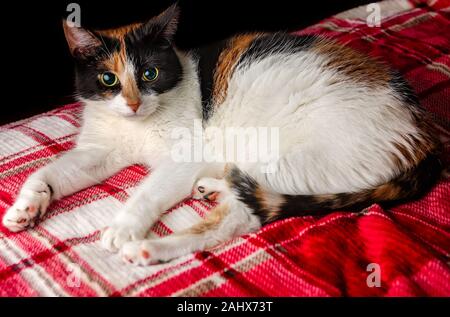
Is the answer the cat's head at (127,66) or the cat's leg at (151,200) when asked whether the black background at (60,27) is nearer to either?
the cat's head at (127,66)

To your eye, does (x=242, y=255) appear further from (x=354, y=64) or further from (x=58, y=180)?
(x=354, y=64)

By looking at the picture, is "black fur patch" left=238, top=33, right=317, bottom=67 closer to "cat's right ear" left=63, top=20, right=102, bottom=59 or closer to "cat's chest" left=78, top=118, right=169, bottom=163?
"cat's chest" left=78, top=118, right=169, bottom=163

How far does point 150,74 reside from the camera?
1.43m

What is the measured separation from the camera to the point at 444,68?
1.96m

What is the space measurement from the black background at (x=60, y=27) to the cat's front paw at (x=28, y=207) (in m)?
0.86

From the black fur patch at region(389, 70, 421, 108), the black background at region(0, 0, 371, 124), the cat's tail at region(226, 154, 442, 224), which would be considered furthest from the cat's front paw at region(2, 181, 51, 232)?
the black fur patch at region(389, 70, 421, 108)

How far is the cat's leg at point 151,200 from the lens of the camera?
1.17 meters

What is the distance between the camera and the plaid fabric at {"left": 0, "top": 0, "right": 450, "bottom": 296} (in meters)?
1.04

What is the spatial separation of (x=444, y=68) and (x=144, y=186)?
139 cm

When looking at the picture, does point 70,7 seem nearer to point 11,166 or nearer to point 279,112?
point 11,166

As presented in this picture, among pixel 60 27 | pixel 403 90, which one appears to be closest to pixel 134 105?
pixel 403 90

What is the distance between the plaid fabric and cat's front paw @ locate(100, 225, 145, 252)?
25 millimetres

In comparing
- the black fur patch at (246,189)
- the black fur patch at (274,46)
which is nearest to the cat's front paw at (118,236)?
the black fur patch at (246,189)
